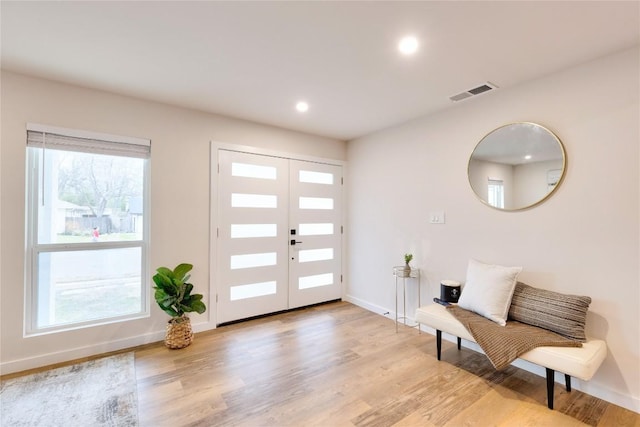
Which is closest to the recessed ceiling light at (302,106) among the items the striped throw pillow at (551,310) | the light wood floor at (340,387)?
the light wood floor at (340,387)

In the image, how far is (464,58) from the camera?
2186 millimetres

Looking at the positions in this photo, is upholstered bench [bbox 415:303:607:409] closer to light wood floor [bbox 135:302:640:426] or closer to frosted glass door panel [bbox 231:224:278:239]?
light wood floor [bbox 135:302:640:426]

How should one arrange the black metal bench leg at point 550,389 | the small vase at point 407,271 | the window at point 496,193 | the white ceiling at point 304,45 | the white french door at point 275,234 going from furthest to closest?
the white french door at point 275,234
the small vase at point 407,271
the window at point 496,193
the black metal bench leg at point 550,389
the white ceiling at point 304,45

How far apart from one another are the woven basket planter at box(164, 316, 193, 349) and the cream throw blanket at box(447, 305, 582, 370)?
2587 millimetres

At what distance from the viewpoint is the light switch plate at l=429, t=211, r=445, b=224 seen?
320 centimetres

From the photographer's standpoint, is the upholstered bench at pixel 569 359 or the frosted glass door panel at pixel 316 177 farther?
the frosted glass door panel at pixel 316 177

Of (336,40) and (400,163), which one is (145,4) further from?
(400,163)

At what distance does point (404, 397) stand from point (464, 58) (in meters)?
2.58

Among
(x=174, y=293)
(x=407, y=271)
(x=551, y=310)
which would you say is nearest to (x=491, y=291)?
(x=551, y=310)

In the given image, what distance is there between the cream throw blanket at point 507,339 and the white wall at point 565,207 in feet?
1.38

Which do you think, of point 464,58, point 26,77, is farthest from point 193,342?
point 464,58

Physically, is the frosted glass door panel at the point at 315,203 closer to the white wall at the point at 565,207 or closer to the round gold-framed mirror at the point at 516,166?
the white wall at the point at 565,207

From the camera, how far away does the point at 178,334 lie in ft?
9.29

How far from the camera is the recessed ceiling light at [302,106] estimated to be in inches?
120
